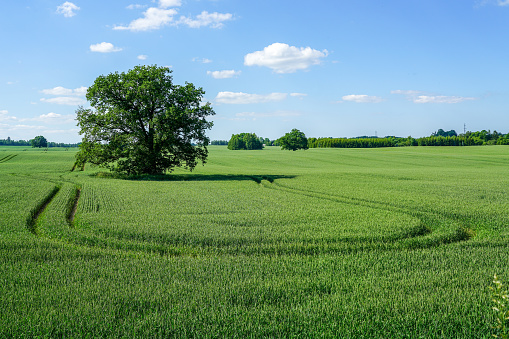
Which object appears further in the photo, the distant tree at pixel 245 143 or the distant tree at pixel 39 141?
the distant tree at pixel 39 141

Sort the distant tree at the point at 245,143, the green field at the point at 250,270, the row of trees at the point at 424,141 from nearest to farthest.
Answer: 1. the green field at the point at 250,270
2. the row of trees at the point at 424,141
3. the distant tree at the point at 245,143

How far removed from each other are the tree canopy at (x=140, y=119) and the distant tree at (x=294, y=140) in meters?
96.8

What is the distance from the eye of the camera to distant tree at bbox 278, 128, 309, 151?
451 ft

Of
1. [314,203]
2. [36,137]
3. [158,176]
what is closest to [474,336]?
[314,203]

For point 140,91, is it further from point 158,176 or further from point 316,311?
point 316,311

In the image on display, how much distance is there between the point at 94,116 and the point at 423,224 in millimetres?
35922

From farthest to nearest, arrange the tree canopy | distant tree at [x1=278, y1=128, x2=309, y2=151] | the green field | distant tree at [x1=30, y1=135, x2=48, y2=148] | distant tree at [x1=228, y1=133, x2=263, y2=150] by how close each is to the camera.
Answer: distant tree at [x1=30, y1=135, x2=48, y2=148] → distant tree at [x1=228, y1=133, x2=263, y2=150] → distant tree at [x1=278, y1=128, x2=309, y2=151] → the tree canopy → the green field

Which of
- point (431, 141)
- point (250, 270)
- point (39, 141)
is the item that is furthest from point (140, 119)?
point (39, 141)

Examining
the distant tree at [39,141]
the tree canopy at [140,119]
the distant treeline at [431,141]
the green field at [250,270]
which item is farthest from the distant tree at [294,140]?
the distant tree at [39,141]

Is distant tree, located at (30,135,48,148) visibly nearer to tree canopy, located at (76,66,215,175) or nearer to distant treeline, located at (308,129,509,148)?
distant treeline, located at (308,129,509,148)

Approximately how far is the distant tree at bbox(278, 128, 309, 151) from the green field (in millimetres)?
116780

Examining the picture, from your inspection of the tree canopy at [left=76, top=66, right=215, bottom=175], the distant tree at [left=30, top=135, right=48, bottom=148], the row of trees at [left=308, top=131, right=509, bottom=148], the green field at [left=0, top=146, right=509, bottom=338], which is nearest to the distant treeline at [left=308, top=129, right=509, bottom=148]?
the row of trees at [left=308, top=131, right=509, bottom=148]

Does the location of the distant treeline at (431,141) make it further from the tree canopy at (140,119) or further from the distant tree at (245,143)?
the tree canopy at (140,119)

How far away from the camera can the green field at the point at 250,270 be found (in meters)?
7.12
